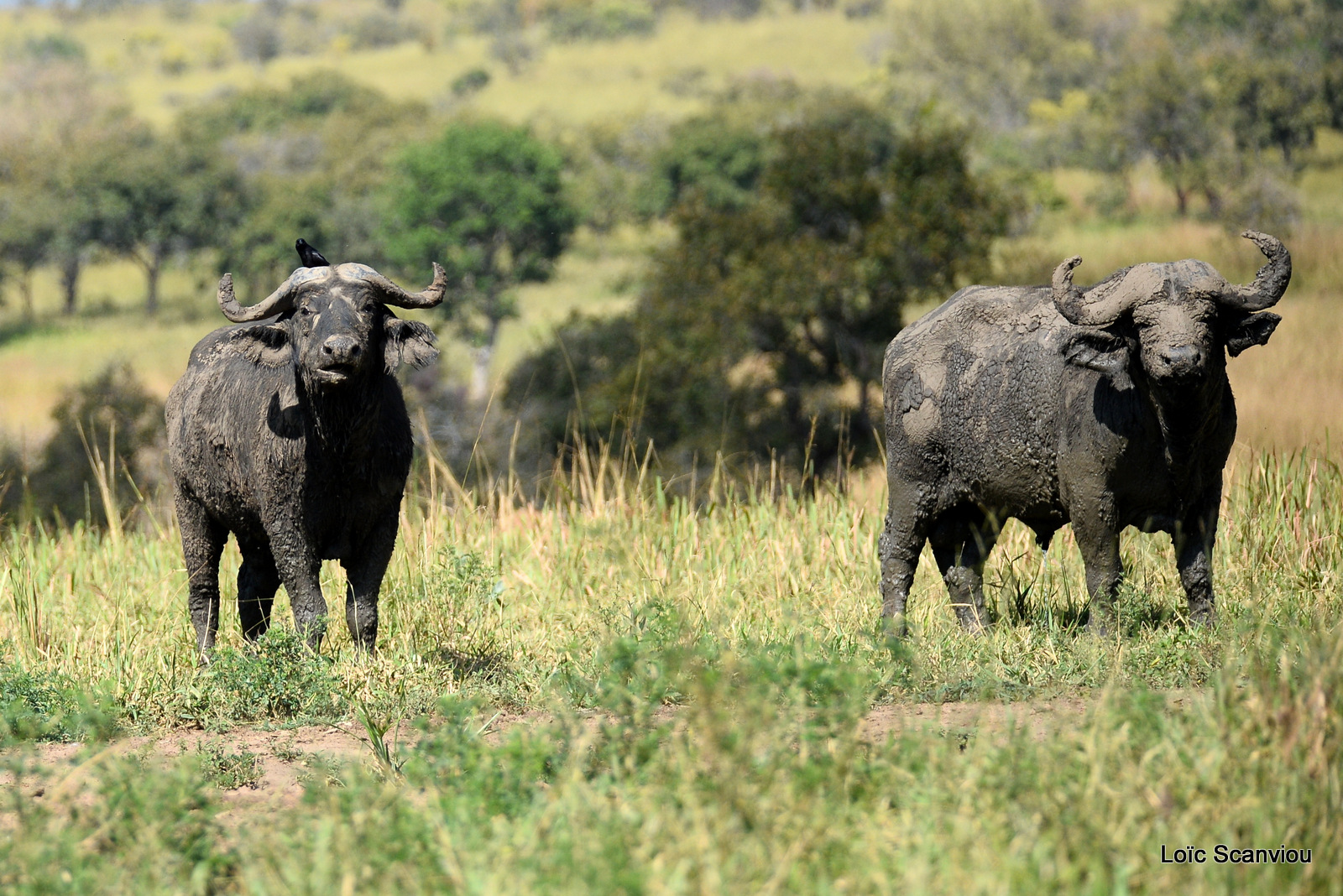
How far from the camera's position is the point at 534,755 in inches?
153

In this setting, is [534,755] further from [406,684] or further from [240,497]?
[240,497]

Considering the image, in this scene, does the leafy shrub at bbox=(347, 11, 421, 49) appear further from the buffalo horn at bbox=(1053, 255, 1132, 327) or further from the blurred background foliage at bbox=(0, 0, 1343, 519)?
the buffalo horn at bbox=(1053, 255, 1132, 327)

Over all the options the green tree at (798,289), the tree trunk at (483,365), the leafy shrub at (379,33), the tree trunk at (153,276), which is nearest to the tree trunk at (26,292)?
the tree trunk at (153,276)

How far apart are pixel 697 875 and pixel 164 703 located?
302cm

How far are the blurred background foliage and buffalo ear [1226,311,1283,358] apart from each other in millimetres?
2595

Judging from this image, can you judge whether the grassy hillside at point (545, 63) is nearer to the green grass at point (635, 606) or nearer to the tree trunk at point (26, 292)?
the tree trunk at point (26, 292)

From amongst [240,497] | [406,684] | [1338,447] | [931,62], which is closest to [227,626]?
[240,497]

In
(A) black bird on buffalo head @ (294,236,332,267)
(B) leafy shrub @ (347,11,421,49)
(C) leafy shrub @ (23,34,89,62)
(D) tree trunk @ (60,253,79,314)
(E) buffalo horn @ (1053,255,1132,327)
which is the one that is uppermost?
(B) leafy shrub @ (347,11,421,49)

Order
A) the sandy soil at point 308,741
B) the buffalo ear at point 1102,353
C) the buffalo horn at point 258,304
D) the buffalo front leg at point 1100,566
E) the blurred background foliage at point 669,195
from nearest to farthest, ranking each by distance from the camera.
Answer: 1. the sandy soil at point 308,741
2. the buffalo ear at point 1102,353
3. the buffalo horn at point 258,304
4. the buffalo front leg at point 1100,566
5. the blurred background foliage at point 669,195

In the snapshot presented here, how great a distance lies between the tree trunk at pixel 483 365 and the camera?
125 ft

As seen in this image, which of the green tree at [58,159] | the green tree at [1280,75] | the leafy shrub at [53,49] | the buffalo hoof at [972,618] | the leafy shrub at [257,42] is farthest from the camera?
the leafy shrub at [257,42]

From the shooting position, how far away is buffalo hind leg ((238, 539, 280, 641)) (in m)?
6.59

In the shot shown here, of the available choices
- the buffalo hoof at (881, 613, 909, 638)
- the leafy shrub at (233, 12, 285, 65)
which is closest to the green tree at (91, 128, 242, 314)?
the buffalo hoof at (881, 613, 909, 638)

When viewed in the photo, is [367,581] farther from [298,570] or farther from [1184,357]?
[1184,357]
